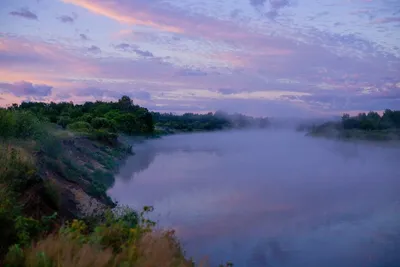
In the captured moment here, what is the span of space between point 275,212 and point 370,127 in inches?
2815

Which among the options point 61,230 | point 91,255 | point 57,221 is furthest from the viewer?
point 57,221

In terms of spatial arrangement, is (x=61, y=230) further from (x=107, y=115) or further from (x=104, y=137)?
(x=107, y=115)

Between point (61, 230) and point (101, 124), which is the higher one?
point (101, 124)

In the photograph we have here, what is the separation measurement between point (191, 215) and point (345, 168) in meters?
25.4

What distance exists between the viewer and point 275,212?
18422 mm

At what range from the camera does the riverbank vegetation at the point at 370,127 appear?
80.8 m

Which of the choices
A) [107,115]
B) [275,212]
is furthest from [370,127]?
[275,212]

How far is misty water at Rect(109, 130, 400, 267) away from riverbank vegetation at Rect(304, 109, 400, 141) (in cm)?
4911

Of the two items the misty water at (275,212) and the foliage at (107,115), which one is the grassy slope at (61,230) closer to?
the misty water at (275,212)

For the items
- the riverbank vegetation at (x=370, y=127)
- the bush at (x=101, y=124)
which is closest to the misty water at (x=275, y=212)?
the bush at (x=101, y=124)

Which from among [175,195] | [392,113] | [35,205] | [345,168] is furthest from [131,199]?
[392,113]

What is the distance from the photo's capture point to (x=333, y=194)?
23984 mm

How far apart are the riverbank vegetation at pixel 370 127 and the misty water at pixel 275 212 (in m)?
49.1

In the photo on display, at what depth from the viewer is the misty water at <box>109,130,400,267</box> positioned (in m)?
12.6
